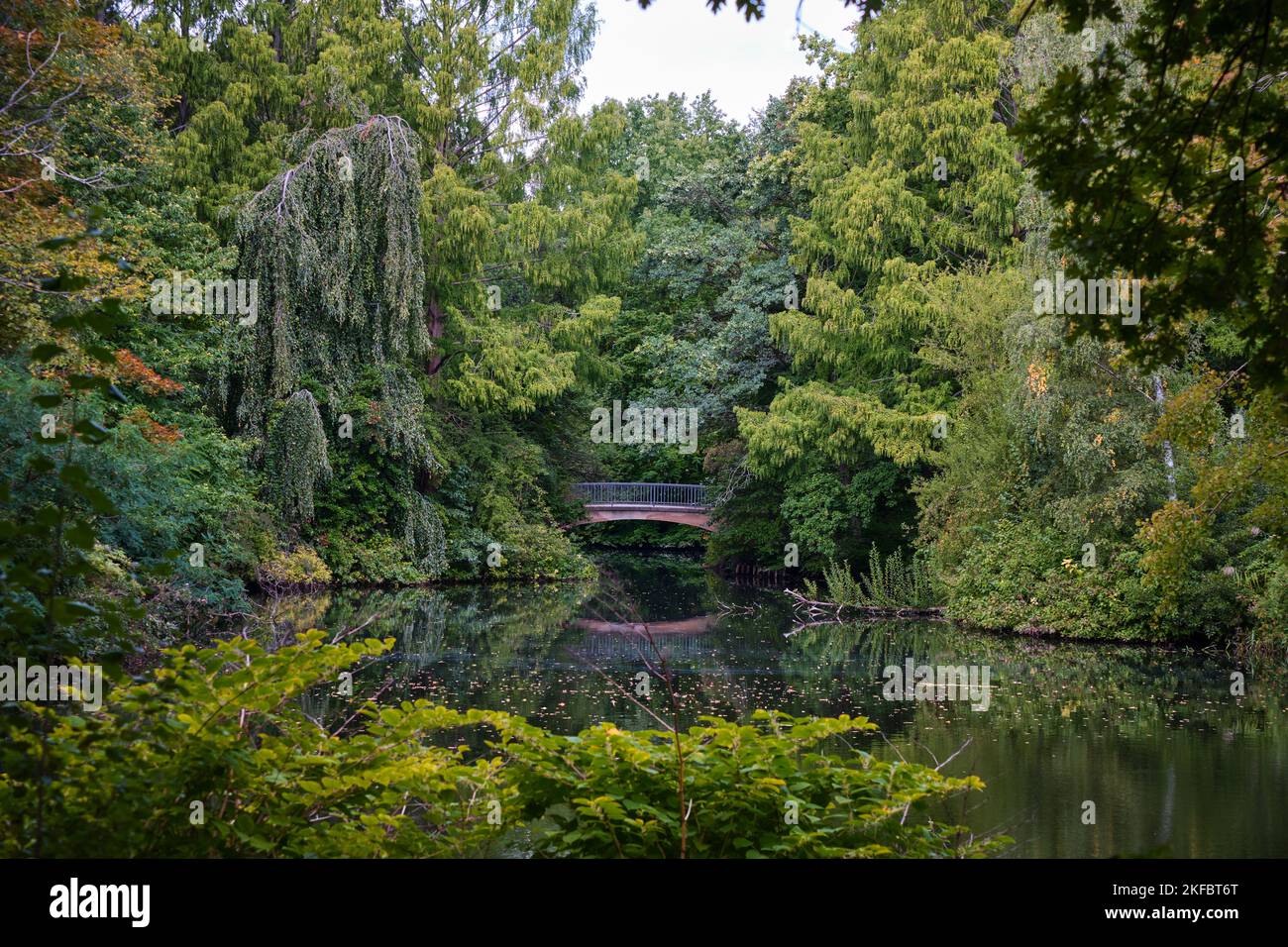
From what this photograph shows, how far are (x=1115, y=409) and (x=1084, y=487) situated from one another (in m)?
1.24

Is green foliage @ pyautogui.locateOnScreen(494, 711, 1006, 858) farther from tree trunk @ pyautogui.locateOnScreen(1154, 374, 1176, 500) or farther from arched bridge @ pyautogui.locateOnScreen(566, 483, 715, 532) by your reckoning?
arched bridge @ pyautogui.locateOnScreen(566, 483, 715, 532)

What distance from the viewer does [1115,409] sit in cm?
1656

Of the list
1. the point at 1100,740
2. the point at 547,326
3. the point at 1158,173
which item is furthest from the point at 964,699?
the point at 547,326

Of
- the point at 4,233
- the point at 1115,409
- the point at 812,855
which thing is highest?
the point at 4,233

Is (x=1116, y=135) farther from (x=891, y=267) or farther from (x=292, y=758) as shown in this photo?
(x=891, y=267)

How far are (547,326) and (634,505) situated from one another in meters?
6.47

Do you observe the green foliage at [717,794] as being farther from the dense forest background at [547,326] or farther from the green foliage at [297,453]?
the green foliage at [297,453]

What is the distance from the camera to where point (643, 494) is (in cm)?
3309

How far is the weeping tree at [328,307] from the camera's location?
1917cm

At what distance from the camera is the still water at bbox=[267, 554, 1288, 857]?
25.5 feet

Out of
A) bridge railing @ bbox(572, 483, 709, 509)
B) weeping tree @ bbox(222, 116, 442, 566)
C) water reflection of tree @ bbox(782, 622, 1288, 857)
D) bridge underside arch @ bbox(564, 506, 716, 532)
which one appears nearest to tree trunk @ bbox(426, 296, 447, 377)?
weeping tree @ bbox(222, 116, 442, 566)

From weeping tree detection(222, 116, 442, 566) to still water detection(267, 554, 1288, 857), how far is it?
2949 millimetres

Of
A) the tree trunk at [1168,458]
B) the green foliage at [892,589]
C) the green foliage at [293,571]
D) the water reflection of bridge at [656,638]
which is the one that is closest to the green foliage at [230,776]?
the water reflection of bridge at [656,638]
